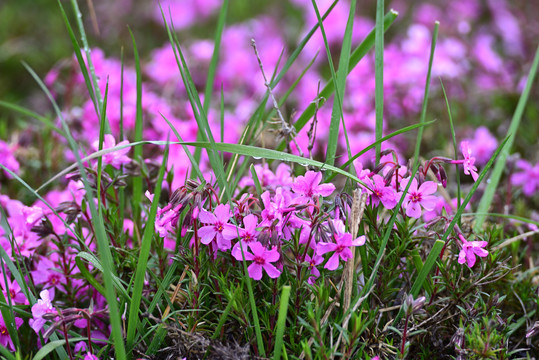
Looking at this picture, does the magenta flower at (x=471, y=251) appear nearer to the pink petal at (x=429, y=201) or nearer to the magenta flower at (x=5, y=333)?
the pink petal at (x=429, y=201)

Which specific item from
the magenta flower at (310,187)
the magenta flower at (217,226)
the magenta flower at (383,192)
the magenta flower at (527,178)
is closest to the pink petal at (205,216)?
the magenta flower at (217,226)

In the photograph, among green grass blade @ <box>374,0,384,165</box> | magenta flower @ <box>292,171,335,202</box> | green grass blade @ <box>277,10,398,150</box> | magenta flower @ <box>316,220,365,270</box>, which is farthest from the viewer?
green grass blade @ <box>277,10,398,150</box>

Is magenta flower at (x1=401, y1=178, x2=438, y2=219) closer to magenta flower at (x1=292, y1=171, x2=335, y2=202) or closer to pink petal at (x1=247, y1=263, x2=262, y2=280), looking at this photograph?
magenta flower at (x1=292, y1=171, x2=335, y2=202)

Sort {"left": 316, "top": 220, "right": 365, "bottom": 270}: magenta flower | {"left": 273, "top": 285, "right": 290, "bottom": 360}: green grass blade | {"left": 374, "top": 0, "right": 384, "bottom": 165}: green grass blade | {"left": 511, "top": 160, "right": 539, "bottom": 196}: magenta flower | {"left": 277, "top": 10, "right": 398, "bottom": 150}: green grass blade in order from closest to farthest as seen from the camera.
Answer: {"left": 273, "top": 285, "right": 290, "bottom": 360}: green grass blade
{"left": 316, "top": 220, "right": 365, "bottom": 270}: magenta flower
{"left": 374, "top": 0, "right": 384, "bottom": 165}: green grass blade
{"left": 277, "top": 10, "right": 398, "bottom": 150}: green grass blade
{"left": 511, "top": 160, "right": 539, "bottom": 196}: magenta flower

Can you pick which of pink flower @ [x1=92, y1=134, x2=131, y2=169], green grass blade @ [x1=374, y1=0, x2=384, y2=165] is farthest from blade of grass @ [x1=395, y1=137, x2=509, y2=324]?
pink flower @ [x1=92, y1=134, x2=131, y2=169]

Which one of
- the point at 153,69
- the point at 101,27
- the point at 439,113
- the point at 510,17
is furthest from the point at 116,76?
the point at 510,17

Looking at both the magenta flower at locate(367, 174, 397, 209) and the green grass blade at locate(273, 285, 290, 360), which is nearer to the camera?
the green grass blade at locate(273, 285, 290, 360)

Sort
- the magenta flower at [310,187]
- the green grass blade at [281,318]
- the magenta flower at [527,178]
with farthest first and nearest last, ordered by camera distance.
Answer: the magenta flower at [527,178], the magenta flower at [310,187], the green grass blade at [281,318]
